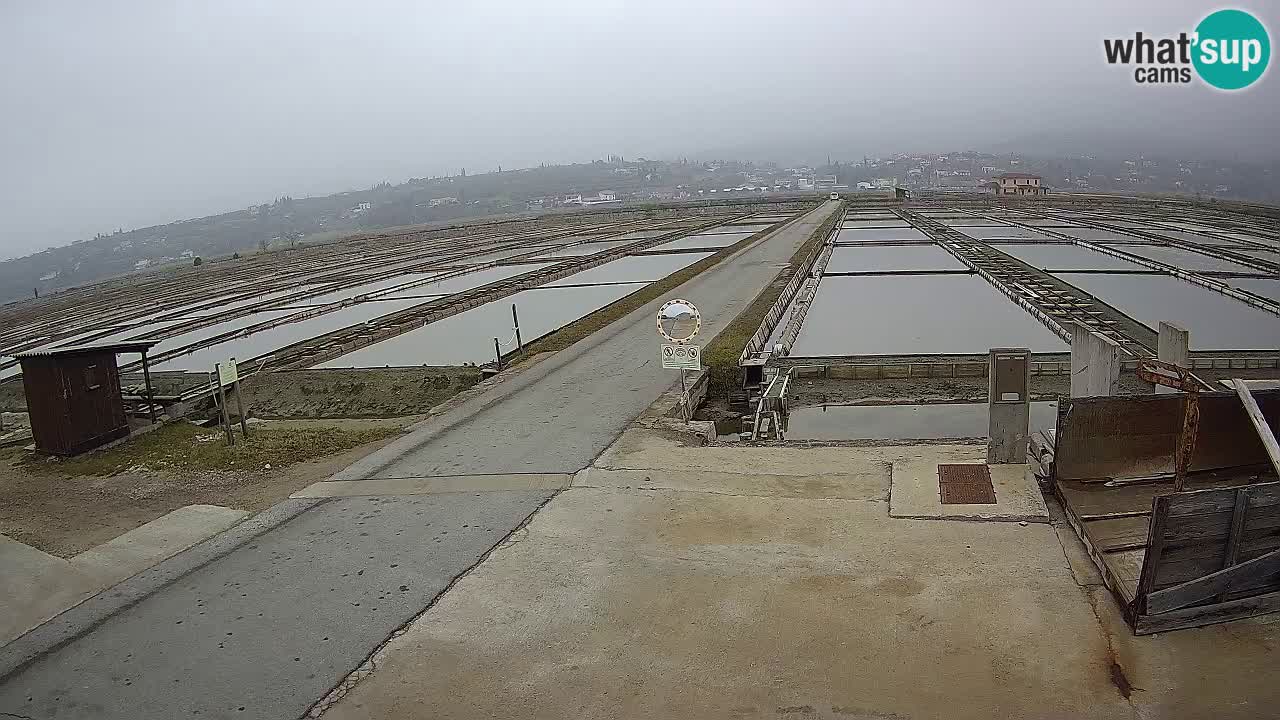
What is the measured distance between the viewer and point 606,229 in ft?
190

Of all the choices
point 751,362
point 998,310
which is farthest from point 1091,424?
point 998,310

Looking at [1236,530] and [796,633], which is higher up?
[1236,530]

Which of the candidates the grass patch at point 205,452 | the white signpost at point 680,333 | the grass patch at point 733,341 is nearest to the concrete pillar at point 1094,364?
the white signpost at point 680,333

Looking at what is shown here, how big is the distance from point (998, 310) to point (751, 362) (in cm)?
840

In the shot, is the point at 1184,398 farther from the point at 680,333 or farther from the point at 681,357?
the point at 680,333

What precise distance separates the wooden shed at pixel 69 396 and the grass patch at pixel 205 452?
0.76 feet

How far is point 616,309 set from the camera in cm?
2080

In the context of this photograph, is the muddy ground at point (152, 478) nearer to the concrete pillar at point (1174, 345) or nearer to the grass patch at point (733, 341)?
the grass patch at point (733, 341)

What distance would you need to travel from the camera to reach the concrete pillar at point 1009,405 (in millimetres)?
6863

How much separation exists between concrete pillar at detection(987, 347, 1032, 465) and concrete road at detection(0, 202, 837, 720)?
13.2ft

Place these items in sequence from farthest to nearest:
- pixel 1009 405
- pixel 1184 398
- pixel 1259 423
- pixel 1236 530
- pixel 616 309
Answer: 1. pixel 616 309
2. pixel 1009 405
3. pixel 1184 398
4. pixel 1259 423
5. pixel 1236 530

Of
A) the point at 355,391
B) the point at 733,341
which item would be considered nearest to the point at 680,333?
the point at 733,341

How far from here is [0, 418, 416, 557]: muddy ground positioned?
→ 832 cm

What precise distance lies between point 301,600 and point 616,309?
15508 millimetres
